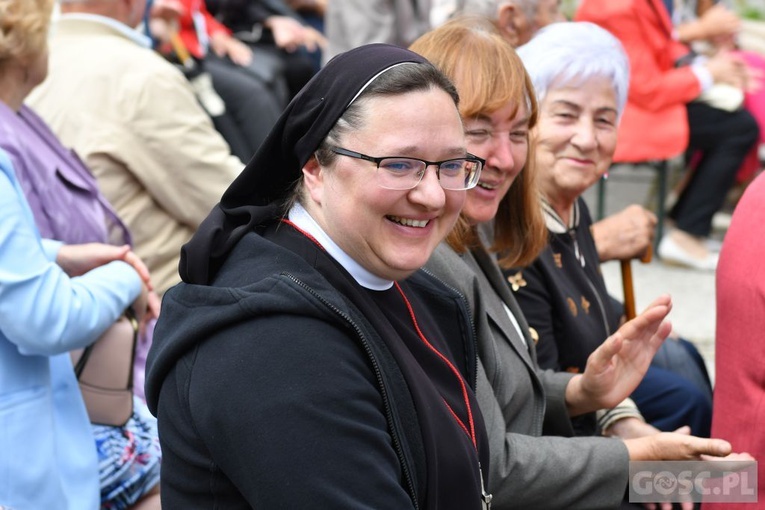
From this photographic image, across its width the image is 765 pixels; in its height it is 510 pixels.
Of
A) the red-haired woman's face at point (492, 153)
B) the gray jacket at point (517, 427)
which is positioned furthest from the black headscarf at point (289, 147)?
the red-haired woman's face at point (492, 153)

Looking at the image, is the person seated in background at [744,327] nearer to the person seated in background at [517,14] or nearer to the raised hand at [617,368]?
the raised hand at [617,368]

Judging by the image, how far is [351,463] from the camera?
4.82 ft

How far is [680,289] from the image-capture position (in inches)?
217

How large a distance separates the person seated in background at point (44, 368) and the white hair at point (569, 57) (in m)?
1.30

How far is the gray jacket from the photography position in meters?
2.17

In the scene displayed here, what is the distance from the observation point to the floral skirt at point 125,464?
2.50m

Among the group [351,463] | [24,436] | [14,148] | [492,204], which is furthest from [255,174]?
[14,148]

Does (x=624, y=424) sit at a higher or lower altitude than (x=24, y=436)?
lower

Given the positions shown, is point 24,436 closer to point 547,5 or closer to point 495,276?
point 495,276

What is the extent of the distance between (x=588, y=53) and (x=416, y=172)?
4.64ft

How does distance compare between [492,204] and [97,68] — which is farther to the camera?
[97,68]

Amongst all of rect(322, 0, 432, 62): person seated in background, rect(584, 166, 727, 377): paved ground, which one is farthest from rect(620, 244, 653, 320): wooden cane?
rect(322, 0, 432, 62): person seated in background

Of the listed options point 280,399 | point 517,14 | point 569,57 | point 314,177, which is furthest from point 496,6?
point 280,399

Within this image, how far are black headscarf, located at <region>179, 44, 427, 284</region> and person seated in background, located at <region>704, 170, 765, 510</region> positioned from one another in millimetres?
1070
